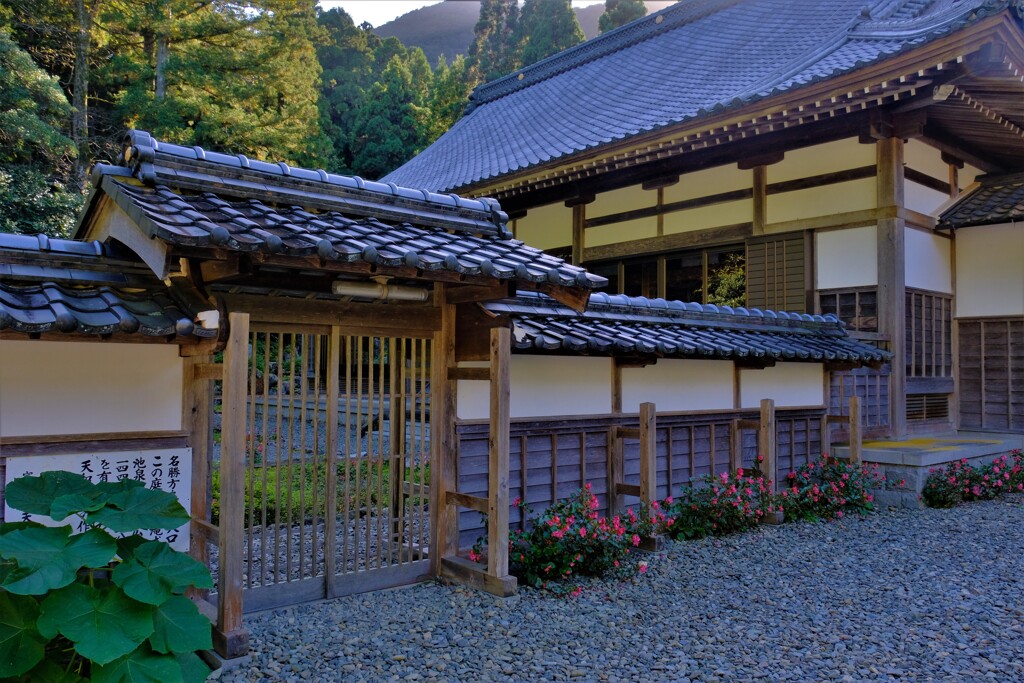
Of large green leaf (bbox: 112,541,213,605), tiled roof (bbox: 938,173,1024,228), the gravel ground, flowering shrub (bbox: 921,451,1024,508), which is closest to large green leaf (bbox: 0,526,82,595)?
large green leaf (bbox: 112,541,213,605)

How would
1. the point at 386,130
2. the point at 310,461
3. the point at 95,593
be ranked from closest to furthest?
the point at 95,593 → the point at 310,461 → the point at 386,130

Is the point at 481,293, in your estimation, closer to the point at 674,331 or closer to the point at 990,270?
the point at 674,331

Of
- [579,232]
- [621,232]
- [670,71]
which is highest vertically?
[670,71]

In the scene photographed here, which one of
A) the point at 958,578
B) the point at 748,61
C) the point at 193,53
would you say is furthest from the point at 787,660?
the point at 193,53

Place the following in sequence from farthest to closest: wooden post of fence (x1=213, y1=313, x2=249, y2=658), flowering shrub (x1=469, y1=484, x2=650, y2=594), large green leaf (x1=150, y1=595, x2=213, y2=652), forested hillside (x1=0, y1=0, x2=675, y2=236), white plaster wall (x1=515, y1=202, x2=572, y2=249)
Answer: forested hillside (x1=0, y1=0, x2=675, y2=236)
white plaster wall (x1=515, y1=202, x2=572, y2=249)
flowering shrub (x1=469, y1=484, x2=650, y2=594)
wooden post of fence (x1=213, y1=313, x2=249, y2=658)
large green leaf (x1=150, y1=595, x2=213, y2=652)

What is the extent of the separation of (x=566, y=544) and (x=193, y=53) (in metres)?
18.0

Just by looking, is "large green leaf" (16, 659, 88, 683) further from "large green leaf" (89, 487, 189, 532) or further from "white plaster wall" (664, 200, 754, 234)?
"white plaster wall" (664, 200, 754, 234)

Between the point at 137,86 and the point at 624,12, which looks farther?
the point at 624,12

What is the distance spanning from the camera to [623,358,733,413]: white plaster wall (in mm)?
7254

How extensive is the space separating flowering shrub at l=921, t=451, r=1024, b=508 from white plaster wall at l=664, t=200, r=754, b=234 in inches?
169

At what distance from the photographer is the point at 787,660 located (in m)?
4.24

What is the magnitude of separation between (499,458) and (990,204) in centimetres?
890

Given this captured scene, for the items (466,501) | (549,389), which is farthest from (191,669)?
(549,389)

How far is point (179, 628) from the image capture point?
325 centimetres
